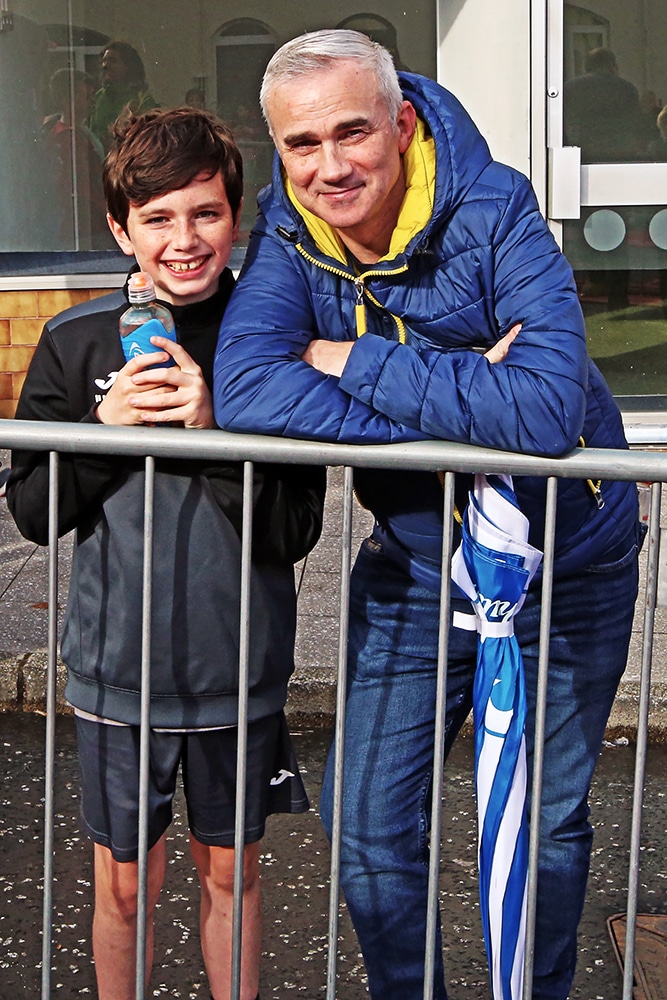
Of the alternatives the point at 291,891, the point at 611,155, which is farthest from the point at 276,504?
the point at 611,155

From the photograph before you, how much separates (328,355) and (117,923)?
3.95ft

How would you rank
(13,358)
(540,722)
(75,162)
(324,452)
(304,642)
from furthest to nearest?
(75,162) → (13,358) → (304,642) → (540,722) → (324,452)

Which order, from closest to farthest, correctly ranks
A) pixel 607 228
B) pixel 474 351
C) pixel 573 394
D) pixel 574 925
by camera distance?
pixel 573 394, pixel 474 351, pixel 574 925, pixel 607 228

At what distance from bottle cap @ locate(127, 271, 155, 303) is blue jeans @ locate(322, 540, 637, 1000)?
0.72 m

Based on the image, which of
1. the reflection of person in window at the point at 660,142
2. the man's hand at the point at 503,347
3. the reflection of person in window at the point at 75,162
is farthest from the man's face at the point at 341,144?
A: the reflection of person in window at the point at 75,162

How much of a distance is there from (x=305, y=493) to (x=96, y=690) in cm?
56

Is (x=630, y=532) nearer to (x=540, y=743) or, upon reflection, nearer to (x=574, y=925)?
(x=540, y=743)

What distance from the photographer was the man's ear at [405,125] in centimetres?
260

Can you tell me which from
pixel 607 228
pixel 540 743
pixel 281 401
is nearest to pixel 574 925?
pixel 540 743

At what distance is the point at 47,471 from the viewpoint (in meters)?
2.61

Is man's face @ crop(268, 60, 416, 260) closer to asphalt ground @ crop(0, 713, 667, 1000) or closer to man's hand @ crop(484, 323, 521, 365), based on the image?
man's hand @ crop(484, 323, 521, 365)

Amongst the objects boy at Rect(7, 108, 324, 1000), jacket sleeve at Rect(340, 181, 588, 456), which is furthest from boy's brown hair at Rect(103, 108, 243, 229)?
jacket sleeve at Rect(340, 181, 588, 456)

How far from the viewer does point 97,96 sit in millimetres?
8586

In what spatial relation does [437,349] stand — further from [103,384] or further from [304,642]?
[304,642]
